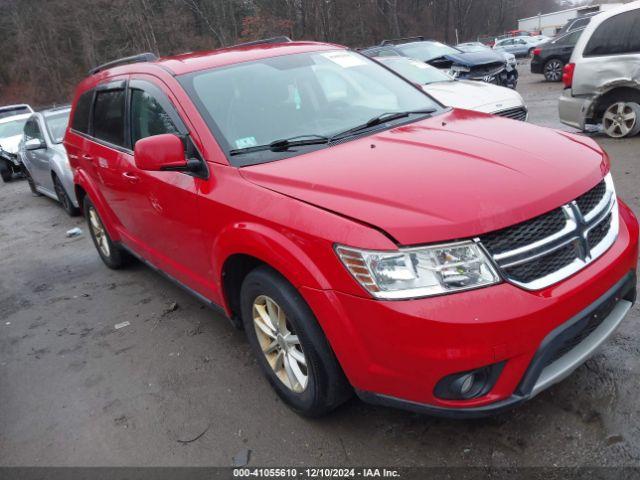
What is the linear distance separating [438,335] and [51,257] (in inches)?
227

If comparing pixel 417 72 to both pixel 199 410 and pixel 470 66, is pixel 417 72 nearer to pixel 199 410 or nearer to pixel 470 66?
pixel 470 66

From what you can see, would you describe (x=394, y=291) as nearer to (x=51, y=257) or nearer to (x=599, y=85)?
(x=51, y=257)

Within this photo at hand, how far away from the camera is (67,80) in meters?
39.3

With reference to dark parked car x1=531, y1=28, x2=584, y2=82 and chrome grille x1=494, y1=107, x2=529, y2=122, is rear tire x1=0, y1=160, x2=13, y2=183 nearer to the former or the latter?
chrome grille x1=494, y1=107, x2=529, y2=122

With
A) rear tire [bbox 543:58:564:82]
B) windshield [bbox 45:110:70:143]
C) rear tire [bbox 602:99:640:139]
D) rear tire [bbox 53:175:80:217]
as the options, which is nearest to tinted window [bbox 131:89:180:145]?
rear tire [bbox 53:175:80:217]

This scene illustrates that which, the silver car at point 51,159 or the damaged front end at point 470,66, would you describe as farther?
the damaged front end at point 470,66

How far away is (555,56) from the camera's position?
1620cm

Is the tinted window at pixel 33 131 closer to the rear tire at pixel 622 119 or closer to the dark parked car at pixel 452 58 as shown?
the dark parked car at pixel 452 58

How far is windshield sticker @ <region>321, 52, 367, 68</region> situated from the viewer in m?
3.67

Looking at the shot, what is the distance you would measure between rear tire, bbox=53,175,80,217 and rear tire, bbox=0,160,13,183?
5.93 meters

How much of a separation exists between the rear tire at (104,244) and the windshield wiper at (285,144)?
266 centimetres

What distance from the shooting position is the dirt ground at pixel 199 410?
2.45 metres

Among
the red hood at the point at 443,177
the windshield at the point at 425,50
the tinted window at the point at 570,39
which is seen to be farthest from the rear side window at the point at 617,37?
the tinted window at the point at 570,39

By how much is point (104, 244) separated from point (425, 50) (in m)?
8.75
